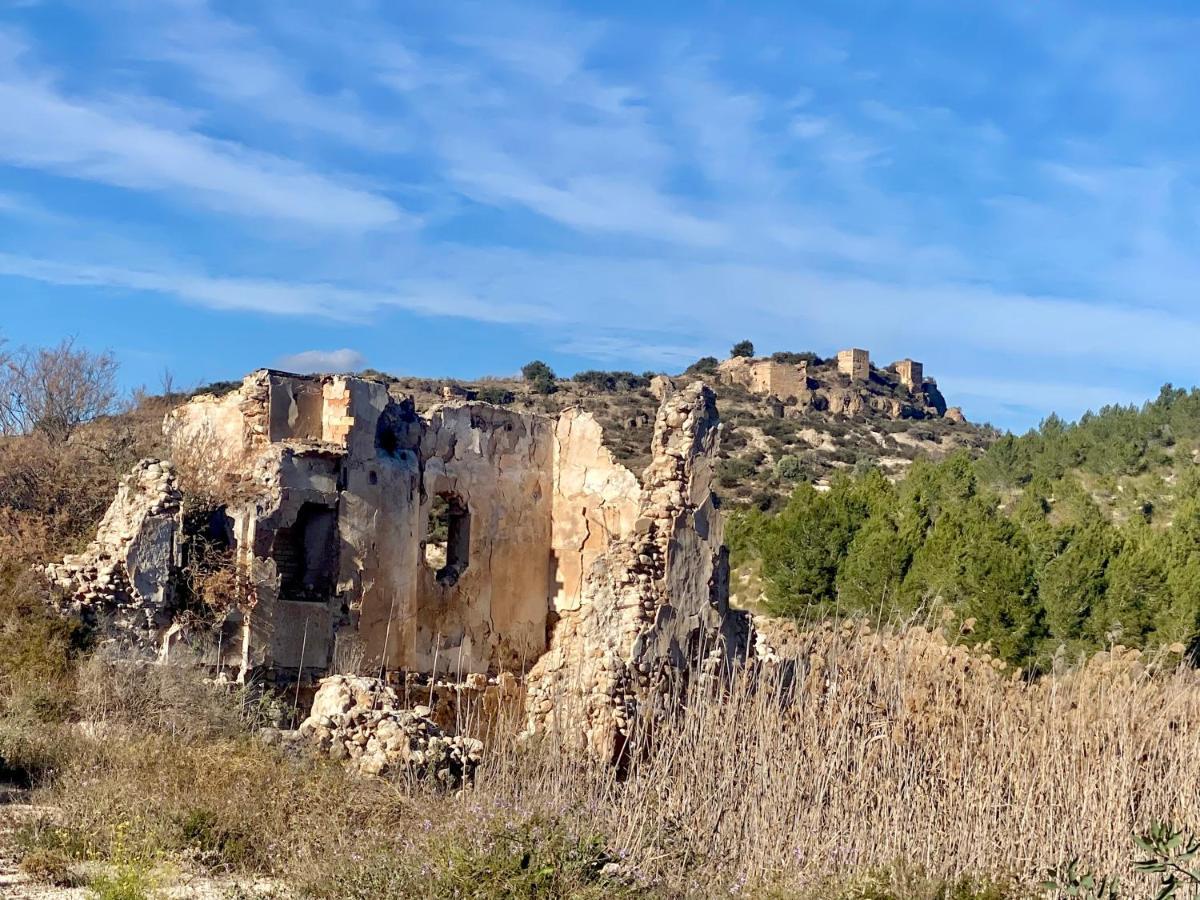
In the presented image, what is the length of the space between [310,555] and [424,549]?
1372 millimetres

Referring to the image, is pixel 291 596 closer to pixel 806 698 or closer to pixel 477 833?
pixel 806 698

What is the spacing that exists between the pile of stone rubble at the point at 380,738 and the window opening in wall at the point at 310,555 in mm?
2890

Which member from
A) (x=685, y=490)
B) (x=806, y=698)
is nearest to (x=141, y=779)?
(x=806, y=698)

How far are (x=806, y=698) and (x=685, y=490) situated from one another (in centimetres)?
303

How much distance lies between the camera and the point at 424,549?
15.3 m

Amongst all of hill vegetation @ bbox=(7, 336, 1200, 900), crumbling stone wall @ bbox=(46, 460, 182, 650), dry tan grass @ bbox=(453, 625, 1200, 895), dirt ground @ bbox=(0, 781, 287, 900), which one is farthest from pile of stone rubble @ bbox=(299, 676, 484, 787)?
dirt ground @ bbox=(0, 781, 287, 900)

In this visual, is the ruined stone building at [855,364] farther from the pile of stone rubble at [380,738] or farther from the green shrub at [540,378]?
the pile of stone rubble at [380,738]

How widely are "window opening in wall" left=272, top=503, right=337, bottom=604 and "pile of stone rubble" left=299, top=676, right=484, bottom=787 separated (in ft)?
9.48

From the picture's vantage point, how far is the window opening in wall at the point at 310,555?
14.3 meters

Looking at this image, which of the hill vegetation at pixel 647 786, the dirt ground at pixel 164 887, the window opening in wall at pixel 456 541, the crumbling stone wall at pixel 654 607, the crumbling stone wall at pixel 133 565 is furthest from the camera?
the window opening in wall at pixel 456 541

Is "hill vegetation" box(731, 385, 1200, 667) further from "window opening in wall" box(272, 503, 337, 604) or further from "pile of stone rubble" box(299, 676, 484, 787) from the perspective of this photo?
"pile of stone rubble" box(299, 676, 484, 787)

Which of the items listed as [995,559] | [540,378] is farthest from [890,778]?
[540,378]

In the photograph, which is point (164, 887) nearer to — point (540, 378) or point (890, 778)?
point (890, 778)

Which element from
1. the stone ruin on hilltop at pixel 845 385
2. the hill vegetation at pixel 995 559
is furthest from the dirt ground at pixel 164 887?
the stone ruin on hilltop at pixel 845 385
